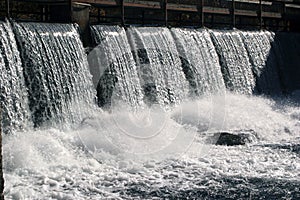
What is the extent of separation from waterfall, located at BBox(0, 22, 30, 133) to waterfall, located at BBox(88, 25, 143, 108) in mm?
2764

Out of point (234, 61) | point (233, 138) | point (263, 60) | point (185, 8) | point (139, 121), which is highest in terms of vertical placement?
point (185, 8)

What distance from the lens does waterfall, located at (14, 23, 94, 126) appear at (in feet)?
45.3

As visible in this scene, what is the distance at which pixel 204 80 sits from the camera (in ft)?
65.9

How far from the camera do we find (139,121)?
1564cm

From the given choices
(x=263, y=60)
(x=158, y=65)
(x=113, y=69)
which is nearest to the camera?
(x=113, y=69)

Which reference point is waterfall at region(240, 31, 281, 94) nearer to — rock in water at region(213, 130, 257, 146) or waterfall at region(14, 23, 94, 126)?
rock in water at region(213, 130, 257, 146)

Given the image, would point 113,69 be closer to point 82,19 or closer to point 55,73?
point 82,19

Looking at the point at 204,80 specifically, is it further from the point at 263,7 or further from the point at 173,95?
the point at 263,7

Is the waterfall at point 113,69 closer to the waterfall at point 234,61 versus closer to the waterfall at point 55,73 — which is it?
the waterfall at point 55,73

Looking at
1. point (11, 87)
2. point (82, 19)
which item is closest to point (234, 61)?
point (82, 19)

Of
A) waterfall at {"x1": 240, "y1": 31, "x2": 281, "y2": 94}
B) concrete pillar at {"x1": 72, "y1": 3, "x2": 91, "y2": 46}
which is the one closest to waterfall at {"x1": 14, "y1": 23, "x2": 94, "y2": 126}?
concrete pillar at {"x1": 72, "y1": 3, "x2": 91, "y2": 46}

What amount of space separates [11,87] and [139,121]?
392cm

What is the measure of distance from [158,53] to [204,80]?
2.53 m

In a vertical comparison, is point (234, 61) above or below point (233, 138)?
above
